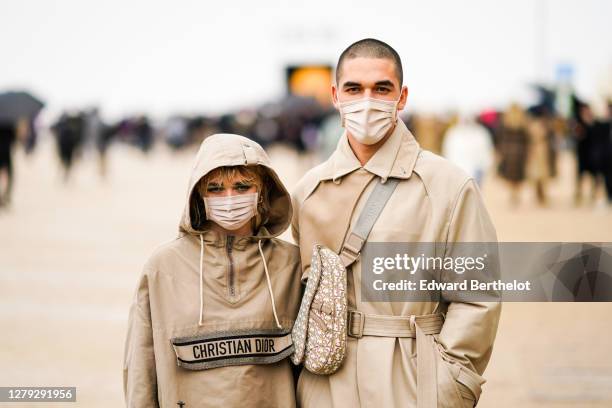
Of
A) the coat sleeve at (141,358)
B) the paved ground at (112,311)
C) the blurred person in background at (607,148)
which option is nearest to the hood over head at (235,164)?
the coat sleeve at (141,358)

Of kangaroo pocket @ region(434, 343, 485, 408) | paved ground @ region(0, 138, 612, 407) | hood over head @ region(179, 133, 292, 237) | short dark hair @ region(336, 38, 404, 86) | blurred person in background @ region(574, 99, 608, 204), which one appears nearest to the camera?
kangaroo pocket @ region(434, 343, 485, 408)

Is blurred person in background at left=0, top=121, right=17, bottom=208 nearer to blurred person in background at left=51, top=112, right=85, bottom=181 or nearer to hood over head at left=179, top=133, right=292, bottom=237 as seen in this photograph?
blurred person in background at left=51, top=112, right=85, bottom=181

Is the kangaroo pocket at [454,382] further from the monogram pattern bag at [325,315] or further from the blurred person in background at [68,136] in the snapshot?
the blurred person in background at [68,136]

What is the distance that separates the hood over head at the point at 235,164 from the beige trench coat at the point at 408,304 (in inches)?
13.1

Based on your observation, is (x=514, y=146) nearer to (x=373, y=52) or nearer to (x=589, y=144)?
(x=589, y=144)

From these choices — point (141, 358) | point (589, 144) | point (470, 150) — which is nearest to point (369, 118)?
point (141, 358)

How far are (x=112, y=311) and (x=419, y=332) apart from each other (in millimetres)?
6326

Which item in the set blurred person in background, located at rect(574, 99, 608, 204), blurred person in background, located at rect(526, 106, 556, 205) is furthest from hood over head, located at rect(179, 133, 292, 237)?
blurred person in background, located at rect(526, 106, 556, 205)

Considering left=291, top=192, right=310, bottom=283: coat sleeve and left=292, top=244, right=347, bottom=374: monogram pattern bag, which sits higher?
left=291, top=192, right=310, bottom=283: coat sleeve

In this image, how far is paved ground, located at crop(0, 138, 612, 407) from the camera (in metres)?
6.75

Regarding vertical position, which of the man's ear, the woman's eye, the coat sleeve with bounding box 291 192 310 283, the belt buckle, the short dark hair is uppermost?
the short dark hair

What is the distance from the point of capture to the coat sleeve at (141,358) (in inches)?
139

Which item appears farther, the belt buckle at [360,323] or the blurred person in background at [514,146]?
the blurred person in background at [514,146]

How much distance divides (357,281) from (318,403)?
519 mm
